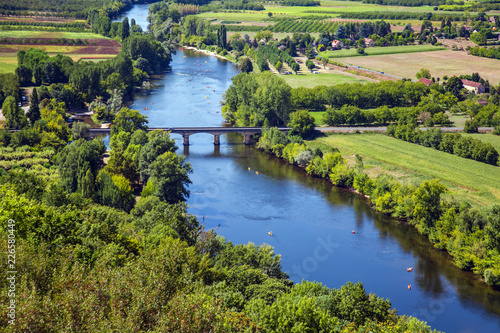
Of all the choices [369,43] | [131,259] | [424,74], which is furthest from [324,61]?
[131,259]

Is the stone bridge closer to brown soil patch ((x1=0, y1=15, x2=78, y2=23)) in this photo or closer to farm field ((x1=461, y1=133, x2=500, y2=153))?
farm field ((x1=461, y1=133, x2=500, y2=153))

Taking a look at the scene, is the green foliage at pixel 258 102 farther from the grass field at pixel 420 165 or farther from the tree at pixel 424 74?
the tree at pixel 424 74

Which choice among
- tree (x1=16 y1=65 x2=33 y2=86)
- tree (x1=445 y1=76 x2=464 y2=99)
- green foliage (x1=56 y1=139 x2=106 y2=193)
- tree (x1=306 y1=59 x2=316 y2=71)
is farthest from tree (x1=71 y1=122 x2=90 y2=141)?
tree (x1=445 y1=76 x2=464 y2=99)

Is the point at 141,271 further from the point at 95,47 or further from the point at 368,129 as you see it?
the point at 95,47

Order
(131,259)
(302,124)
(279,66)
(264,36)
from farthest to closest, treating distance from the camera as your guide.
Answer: (264,36)
(279,66)
(302,124)
(131,259)

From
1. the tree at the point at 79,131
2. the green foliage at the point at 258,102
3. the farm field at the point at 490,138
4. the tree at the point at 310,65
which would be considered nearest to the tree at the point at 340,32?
the tree at the point at 310,65

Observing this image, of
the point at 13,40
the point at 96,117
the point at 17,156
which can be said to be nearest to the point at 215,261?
the point at 17,156
